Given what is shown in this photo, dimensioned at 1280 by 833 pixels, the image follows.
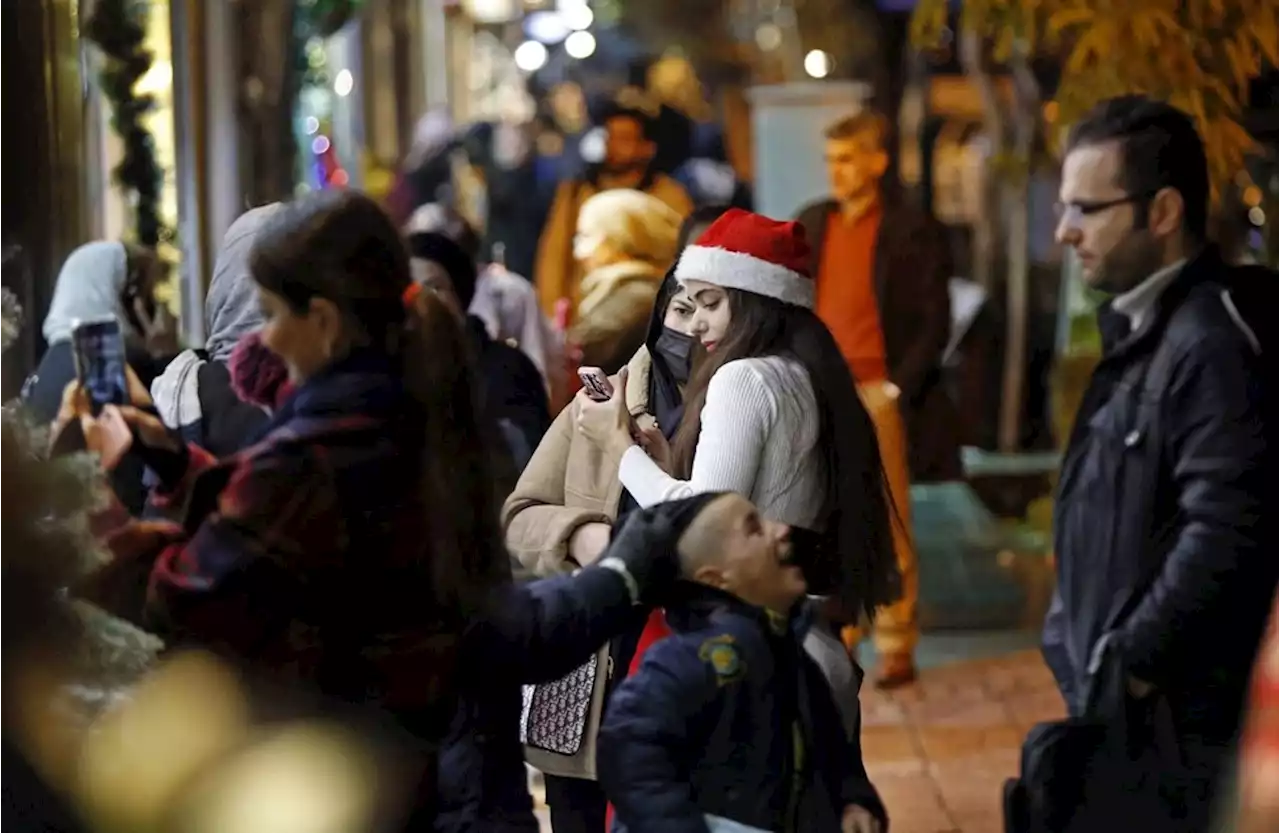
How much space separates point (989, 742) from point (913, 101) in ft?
33.4

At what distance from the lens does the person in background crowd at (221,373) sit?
2.15 meters

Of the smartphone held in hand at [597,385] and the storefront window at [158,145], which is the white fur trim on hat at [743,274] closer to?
the smartphone held in hand at [597,385]

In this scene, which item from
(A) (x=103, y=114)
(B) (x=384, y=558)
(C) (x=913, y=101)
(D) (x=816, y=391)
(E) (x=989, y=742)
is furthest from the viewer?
(C) (x=913, y=101)

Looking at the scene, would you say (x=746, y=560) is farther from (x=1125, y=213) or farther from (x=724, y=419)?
(x=1125, y=213)

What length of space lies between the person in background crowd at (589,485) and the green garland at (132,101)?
0.69 m

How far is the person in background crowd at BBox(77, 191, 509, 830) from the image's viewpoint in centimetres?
209

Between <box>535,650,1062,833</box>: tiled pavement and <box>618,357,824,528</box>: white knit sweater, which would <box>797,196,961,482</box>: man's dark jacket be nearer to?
<box>535,650,1062,833</box>: tiled pavement

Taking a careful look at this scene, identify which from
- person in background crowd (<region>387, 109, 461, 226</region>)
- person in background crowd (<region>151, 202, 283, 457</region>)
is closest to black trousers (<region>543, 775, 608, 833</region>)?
person in background crowd (<region>151, 202, 283, 457</region>)

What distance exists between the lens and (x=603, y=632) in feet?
7.17

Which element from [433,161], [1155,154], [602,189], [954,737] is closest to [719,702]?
[1155,154]

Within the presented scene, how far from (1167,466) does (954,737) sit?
174 centimetres

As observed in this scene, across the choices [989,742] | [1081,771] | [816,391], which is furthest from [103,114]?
[989,742]

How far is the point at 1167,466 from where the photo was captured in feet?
8.96

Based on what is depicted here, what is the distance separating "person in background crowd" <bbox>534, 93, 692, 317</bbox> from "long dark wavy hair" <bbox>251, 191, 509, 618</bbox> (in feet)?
2.07
